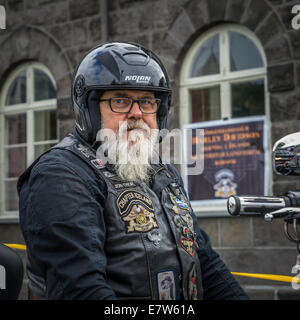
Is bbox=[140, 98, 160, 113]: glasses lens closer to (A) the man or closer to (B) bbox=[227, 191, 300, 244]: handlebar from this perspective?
(A) the man

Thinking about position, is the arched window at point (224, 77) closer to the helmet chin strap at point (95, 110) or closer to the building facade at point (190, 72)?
the building facade at point (190, 72)

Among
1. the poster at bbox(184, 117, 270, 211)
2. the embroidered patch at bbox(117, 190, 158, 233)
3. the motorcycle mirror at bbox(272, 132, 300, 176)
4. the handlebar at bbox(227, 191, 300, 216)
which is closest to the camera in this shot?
the handlebar at bbox(227, 191, 300, 216)

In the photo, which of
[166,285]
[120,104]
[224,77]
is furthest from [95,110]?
[224,77]

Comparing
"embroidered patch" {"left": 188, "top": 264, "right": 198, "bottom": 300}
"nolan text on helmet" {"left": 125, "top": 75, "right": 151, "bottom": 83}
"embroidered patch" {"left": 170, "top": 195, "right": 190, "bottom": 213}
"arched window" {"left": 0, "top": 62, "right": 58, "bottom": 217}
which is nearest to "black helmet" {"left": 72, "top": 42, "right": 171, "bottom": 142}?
"nolan text on helmet" {"left": 125, "top": 75, "right": 151, "bottom": 83}

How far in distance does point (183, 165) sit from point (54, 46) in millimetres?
2413

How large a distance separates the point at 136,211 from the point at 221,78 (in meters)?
4.57

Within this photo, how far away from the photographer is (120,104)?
7.95ft

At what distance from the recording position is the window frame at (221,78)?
6.27 m

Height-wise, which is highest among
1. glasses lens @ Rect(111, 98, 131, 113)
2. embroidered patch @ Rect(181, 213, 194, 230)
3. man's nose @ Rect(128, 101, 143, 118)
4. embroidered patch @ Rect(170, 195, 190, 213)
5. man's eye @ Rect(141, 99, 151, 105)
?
man's eye @ Rect(141, 99, 151, 105)

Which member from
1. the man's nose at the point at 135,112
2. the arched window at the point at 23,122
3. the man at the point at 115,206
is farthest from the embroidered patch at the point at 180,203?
the arched window at the point at 23,122

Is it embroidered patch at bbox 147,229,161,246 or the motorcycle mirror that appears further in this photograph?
embroidered patch at bbox 147,229,161,246

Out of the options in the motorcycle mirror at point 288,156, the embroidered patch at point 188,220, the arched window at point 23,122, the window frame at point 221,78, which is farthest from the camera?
the arched window at point 23,122

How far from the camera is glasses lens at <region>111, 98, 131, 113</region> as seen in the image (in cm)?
242
